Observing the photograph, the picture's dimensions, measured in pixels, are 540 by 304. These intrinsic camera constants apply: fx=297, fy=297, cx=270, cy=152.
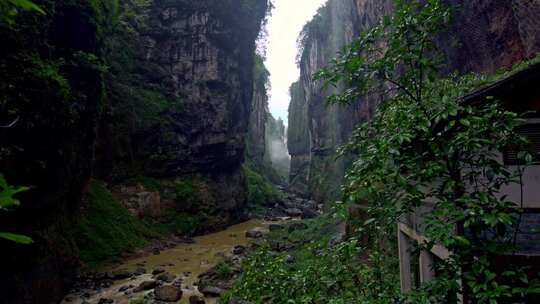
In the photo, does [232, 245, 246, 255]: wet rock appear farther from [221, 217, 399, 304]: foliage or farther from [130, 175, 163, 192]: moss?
[221, 217, 399, 304]: foliage

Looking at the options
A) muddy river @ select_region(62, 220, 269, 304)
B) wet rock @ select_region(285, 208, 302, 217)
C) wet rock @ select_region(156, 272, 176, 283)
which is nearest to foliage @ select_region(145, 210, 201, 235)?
muddy river @ select_region(62, 220, 269, 304)

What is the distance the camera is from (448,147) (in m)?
2.81

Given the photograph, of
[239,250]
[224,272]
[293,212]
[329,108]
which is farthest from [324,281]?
[293,212]

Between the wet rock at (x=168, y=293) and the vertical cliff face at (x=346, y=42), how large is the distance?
8083 mm

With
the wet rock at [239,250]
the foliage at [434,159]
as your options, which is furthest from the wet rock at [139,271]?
the foliage at [434,159]

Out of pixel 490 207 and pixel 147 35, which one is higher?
pixel 147 35

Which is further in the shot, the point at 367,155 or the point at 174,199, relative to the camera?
the point at 174,199

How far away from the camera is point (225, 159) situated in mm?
29469

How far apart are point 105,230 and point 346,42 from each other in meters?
33.3

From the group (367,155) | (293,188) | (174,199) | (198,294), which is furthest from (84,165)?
(293,188)

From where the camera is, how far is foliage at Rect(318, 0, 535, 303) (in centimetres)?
256

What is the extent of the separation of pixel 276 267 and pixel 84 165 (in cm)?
1227

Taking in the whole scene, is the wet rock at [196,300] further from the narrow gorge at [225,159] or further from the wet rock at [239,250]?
the wet rock at [239,250]

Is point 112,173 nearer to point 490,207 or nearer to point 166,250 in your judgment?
point 166,250
